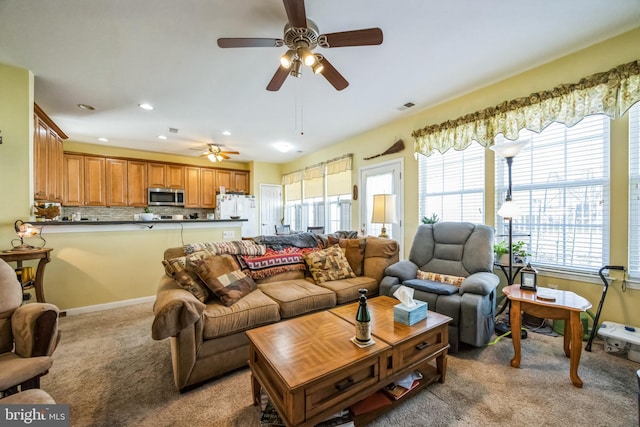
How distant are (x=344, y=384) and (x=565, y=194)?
2943 mm

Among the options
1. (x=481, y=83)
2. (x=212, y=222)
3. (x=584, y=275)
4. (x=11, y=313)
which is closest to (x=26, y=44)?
(x=11, y=313)

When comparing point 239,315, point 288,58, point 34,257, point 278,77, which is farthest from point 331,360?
point 34,257

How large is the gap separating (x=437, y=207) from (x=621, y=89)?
2.00 metres

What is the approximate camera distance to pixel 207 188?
6.44 m

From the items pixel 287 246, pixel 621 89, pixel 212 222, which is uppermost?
pixel 621 89

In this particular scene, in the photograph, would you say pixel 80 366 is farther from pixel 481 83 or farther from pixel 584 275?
pixel 481 83

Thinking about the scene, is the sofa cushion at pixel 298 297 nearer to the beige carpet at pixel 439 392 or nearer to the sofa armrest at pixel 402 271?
the beige carpet at pixel 439 392

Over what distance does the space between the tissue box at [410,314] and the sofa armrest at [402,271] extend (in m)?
0.91

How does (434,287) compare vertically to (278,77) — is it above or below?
below

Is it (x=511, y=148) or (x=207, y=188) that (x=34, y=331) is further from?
(x=207, y=188)

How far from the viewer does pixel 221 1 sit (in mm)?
1771

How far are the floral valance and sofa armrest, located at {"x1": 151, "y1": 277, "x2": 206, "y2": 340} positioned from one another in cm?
346

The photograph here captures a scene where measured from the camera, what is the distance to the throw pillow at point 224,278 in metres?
2.08

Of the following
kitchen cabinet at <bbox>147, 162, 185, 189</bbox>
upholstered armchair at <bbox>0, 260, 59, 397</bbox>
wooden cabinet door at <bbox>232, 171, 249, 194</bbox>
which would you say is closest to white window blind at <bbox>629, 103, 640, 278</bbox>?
upholstered armchair at <bbox>0, 260, 59, 397</bbox>
